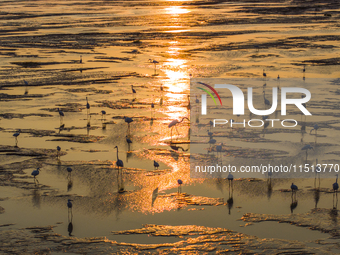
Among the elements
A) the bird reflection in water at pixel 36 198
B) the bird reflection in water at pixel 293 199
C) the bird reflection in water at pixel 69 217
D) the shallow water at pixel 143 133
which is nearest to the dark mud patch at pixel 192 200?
the shallow water at pixel 143 133

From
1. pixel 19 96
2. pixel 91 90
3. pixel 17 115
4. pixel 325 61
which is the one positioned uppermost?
pixel 325 61

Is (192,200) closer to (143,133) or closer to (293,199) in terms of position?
(293,199)

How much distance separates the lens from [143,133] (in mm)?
11477

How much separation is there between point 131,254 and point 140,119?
632 cm

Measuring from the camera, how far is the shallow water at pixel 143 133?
775cm

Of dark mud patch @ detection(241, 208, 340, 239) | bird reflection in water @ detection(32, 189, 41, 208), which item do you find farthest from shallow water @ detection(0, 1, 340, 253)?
dark mud patch @ detection(241, 208, 340, 239)

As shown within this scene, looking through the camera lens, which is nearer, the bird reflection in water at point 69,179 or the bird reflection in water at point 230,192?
the bird reflection in water at point 230,192

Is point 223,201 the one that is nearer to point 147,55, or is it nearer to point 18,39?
point 147,55

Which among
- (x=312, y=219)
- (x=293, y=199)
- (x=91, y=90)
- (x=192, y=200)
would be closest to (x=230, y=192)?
(x=192, y=200)

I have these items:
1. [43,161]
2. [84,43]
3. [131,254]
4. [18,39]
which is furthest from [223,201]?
[18,39]

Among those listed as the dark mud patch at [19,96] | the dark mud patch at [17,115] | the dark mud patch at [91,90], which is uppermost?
the dark mud patch at [91,90]

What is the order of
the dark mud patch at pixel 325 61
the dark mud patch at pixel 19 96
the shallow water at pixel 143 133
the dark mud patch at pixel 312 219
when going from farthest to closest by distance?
1. the dark mud patch at pixel 325 61
2. the dark mud patch at pixel 19 96
3. the shallow water at pixel 143 133
4. the dark mud patch at pixel 312 219

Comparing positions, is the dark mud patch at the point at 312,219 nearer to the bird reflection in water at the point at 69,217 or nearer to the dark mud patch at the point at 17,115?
the bird reflection in water at the point at 69,217

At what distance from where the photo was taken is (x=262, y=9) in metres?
40.5
